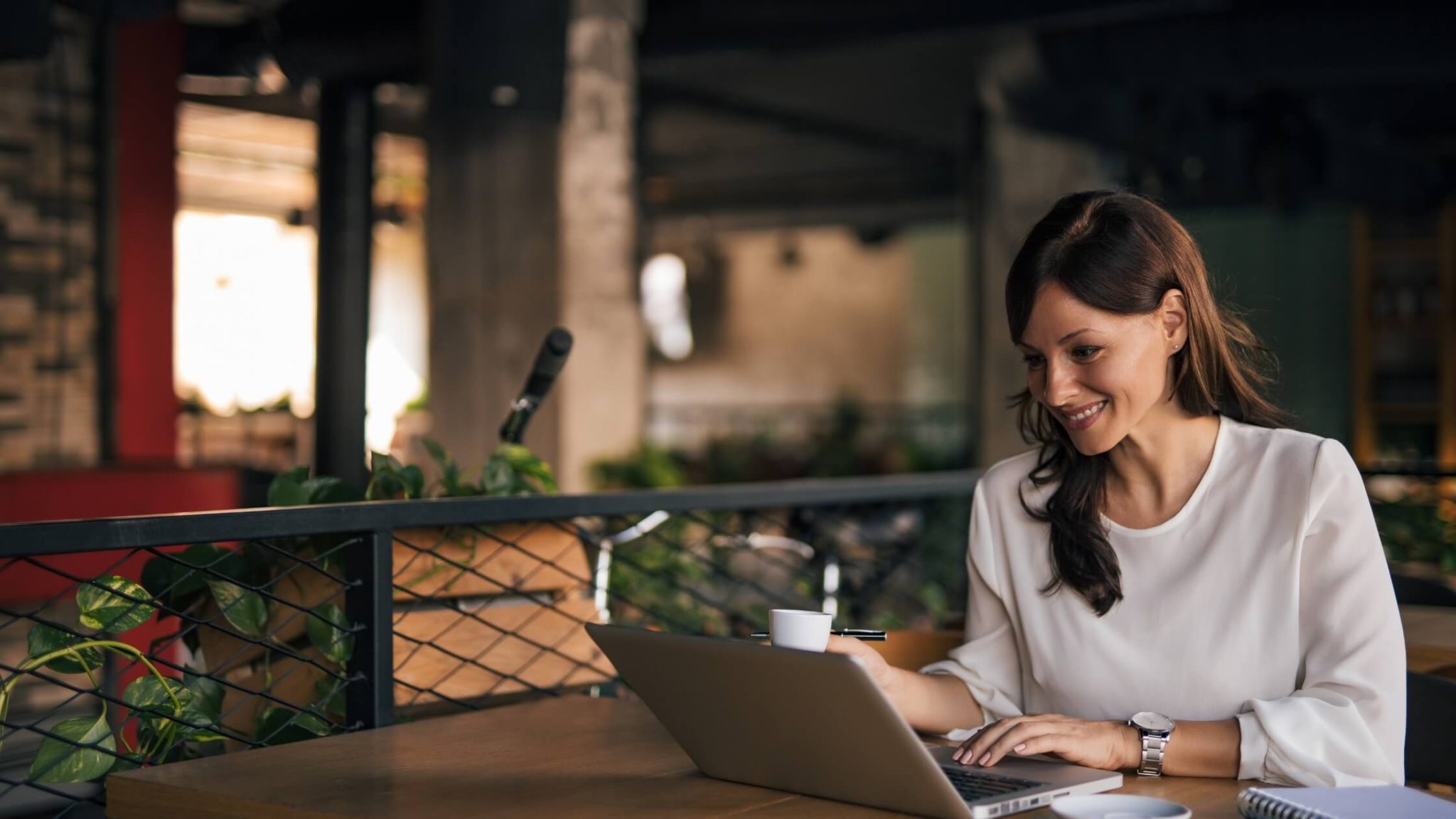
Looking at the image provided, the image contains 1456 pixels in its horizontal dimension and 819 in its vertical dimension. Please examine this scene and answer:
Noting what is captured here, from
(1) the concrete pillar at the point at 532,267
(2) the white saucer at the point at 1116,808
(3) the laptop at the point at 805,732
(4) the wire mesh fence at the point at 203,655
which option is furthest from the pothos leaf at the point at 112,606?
(1) the concrete pillar at the point at 532,267

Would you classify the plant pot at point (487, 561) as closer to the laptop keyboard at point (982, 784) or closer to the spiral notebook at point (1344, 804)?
the laptop keyboard at point (982, 784)

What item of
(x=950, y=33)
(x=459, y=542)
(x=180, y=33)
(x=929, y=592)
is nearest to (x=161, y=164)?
(x=180, y=33)

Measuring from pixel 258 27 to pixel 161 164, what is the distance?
2.65ft

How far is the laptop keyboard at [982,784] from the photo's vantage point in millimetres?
1333

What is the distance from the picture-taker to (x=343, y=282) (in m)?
6.61

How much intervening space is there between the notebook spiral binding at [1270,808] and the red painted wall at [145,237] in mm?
5936

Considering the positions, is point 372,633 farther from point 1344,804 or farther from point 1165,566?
point 1344,804

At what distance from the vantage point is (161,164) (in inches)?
263

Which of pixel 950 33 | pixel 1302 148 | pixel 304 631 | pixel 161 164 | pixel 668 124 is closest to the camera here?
pixel 304 631

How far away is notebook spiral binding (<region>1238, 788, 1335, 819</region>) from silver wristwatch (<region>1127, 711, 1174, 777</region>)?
174mm

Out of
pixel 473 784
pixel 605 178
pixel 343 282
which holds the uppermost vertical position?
pixel 605 178

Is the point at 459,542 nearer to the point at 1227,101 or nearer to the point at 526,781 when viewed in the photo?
the point at 526,781

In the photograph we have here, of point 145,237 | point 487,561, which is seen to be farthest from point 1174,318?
point 145,237

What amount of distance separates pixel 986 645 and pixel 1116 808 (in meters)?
0.62
